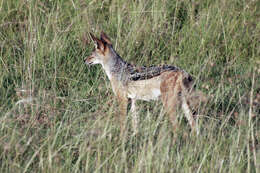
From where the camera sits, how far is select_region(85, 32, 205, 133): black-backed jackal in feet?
16.4

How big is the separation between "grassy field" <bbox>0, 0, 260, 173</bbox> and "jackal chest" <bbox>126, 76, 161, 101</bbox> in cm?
11

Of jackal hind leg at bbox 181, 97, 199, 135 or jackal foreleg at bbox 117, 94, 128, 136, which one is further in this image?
jackal hind leg at bbox 181, 97, 199, 135

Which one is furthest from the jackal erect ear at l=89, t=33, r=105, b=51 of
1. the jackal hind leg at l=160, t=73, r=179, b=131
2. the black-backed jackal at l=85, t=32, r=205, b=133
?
the jackal hind leg at l=160, t=73, r=179, b=131

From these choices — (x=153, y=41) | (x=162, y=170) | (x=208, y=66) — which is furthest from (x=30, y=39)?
(x=162, y=170)

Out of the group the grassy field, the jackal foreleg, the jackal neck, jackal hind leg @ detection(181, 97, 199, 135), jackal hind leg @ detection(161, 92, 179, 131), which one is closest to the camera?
the grassy field

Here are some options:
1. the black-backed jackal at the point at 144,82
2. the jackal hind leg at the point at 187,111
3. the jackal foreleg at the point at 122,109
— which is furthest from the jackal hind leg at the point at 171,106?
the jackal foreleg at the point at 122,109

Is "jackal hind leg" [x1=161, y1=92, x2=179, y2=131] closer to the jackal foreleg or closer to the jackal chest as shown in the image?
the jackal chest

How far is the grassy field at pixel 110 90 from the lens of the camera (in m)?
3.79

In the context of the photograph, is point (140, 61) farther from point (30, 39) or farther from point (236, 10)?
point (236, 10)

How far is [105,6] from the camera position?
22.5 ft

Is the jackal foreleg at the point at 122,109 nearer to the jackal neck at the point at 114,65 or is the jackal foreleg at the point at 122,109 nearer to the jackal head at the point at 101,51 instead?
the jackal neck at the point at 114,65

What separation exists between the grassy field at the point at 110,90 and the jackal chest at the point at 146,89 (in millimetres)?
113

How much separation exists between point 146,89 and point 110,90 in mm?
528

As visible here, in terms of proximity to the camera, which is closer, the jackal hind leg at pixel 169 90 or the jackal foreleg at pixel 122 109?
the jackal foreleg at pixel 122 109
